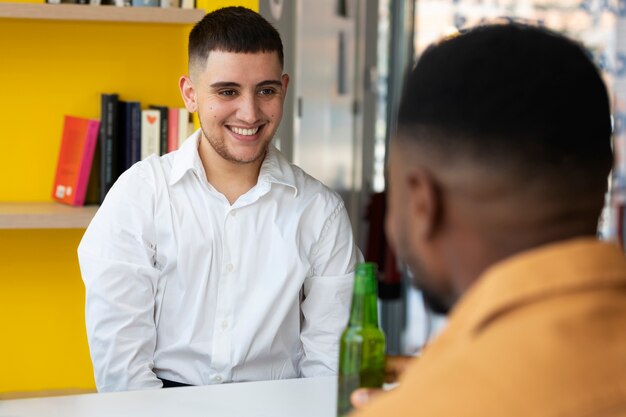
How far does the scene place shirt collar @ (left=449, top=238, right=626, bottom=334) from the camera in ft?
2.55

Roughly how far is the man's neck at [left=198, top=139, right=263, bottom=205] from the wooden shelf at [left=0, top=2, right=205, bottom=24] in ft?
1.87

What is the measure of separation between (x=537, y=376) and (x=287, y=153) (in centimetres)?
409

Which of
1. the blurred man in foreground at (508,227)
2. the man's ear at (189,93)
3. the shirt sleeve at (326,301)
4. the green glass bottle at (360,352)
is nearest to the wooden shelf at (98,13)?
the man's ear at (189,93)

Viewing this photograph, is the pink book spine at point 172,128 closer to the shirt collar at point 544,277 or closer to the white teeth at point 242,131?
the white teeth at point 242,131

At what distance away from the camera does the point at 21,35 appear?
2820 mm

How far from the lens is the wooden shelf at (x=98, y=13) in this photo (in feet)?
8.36

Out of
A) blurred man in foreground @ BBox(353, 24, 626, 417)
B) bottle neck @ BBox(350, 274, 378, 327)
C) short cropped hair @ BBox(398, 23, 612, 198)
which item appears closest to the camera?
blurred man in foreground @ BBox(353, 24, 626, 417)

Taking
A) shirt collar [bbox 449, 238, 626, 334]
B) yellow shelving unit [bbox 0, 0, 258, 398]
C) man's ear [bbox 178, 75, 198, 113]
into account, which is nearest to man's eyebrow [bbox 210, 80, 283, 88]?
man's ear [bbox 178, 75, 198, 113]

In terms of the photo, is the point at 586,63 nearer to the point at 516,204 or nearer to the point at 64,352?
the point at 516,204

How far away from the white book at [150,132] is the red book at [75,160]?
5.2 inches

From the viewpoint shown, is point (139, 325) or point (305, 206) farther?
point (305, 206)

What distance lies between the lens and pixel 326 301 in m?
2.17

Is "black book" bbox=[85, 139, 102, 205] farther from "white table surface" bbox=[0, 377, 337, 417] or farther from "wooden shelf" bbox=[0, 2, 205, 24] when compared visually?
"white table surface" bbox=[0, 377, 337, 417]

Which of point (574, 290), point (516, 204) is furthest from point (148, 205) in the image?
point (574, 290)
